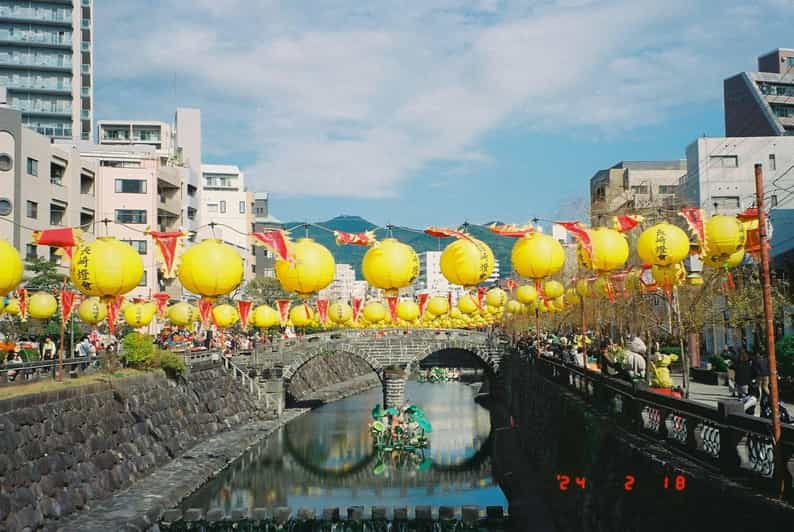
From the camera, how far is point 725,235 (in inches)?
521

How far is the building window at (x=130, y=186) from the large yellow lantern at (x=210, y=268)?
4042cm

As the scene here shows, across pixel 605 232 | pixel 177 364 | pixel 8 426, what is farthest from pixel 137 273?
pixel 177 364

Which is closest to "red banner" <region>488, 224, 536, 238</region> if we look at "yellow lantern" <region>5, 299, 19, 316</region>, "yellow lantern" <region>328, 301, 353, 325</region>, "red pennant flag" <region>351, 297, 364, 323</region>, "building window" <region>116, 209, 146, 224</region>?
"yellow lantern" <region>328, 301, 353, 325</region>

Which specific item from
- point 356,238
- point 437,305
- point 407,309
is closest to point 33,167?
point 407,309

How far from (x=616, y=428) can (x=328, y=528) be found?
1036 cm

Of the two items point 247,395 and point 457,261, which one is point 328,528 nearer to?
point 457,261

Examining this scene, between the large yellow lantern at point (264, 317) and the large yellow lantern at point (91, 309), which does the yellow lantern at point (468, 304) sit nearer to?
the large yellow lantern at point (264, 317)

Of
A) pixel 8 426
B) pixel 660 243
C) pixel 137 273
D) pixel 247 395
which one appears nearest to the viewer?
pixel 660 243

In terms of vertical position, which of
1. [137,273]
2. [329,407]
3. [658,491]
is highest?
[137,273]

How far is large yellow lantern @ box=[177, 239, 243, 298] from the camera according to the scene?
1426 cm

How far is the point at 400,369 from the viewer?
1841 inches

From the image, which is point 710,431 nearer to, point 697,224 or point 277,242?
point 697,224

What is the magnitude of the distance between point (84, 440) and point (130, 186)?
3416 cm

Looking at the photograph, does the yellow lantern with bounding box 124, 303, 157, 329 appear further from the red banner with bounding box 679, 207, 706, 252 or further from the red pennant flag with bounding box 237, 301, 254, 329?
the red banner with bounding box 679, 207, 706, 252
